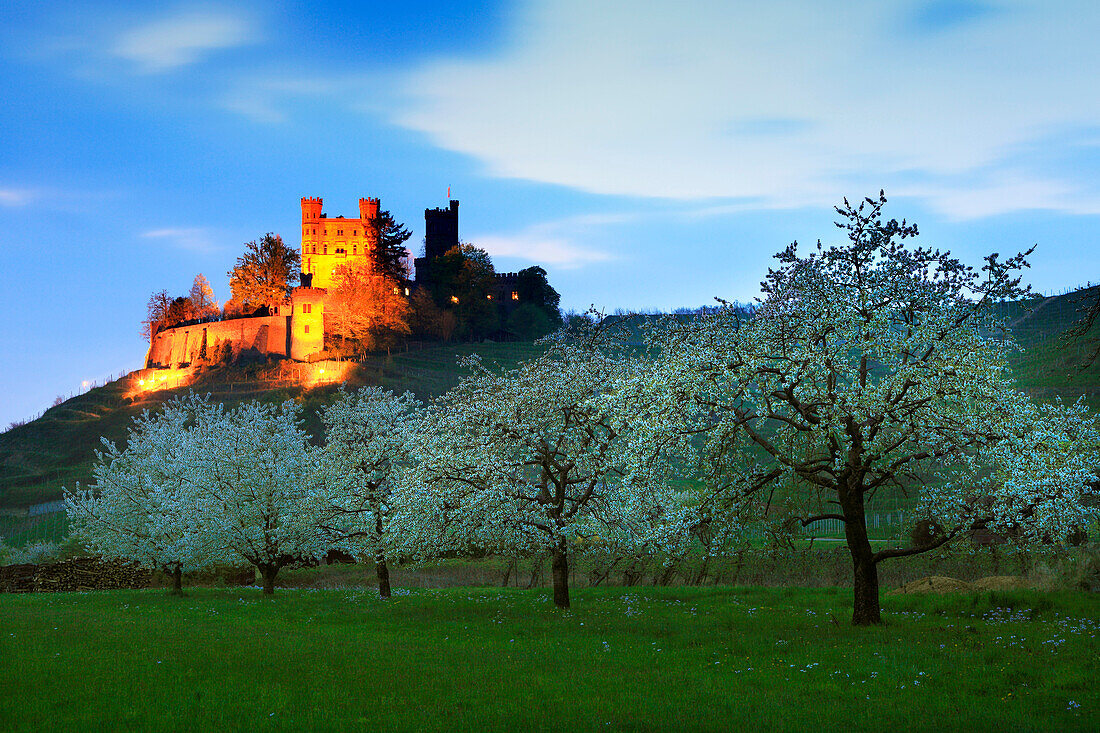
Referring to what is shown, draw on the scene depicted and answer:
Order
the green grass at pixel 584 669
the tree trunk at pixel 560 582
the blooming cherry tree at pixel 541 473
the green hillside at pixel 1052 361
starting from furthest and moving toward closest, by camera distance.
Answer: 1. the green hillside at pixel 1052 361
2. the tree trunk at pixel 560 582
3. the blooming cherry tree at pixel 541 473
4. the green grass at pixel 584 669

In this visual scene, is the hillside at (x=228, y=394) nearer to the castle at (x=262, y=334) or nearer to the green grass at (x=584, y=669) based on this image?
the castle at (x=262, y=334)

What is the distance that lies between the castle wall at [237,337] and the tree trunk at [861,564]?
5556 inches

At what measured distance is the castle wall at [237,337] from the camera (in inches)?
5920

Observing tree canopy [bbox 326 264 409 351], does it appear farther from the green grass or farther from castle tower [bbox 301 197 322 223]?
the green grass

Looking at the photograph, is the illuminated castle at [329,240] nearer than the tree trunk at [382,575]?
No

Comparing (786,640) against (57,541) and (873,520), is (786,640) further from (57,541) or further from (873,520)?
(57,541)

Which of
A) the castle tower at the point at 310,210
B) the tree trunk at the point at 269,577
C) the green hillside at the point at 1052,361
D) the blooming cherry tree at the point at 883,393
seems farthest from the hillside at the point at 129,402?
the blooming cherry tree at the point at 883,393

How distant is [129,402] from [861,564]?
146m

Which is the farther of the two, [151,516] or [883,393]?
[151,516]

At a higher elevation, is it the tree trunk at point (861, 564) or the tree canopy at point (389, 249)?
the tree canopy at point (389, 249)

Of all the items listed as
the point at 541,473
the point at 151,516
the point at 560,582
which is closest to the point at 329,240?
the point at 151,516

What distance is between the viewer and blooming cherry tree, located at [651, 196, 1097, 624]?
18.9 metres

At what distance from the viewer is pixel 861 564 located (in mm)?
20984

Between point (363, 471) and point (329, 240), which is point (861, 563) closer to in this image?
point (363, 471)
